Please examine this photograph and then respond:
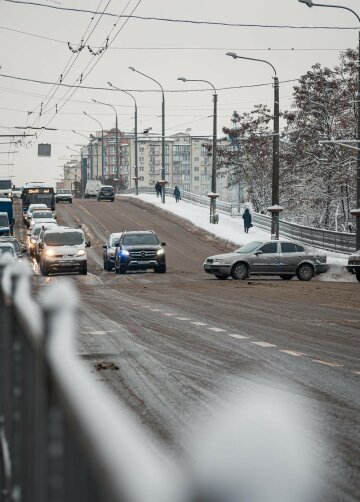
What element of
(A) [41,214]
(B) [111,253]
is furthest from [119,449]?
(A) [41,214]

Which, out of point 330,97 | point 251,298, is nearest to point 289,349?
point 251,298

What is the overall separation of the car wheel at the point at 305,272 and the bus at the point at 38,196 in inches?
1713

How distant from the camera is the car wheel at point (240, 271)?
132 ft

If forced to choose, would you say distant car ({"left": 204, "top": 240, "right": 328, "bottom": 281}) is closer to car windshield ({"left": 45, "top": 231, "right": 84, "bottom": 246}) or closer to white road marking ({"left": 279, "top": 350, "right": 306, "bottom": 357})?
car windshield ({"left": 45, "top": 231, "right": 84, "bottom": 246})

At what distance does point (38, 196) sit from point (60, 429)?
8125 cm

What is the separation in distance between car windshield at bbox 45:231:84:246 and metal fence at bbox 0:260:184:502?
128 feet

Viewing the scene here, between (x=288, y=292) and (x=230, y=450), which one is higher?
(x=230, y=450)

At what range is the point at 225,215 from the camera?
3093 inches

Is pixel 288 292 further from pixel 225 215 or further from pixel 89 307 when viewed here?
pixel 225 215

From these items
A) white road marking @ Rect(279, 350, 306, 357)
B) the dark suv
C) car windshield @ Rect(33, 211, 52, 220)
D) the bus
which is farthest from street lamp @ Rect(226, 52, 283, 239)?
white road marking @ Rect(279, 350, 306, 357)

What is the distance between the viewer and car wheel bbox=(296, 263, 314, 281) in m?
41.0

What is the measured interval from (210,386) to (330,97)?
206ft

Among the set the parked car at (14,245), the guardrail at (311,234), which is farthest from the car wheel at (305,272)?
the parked car at (14,245)

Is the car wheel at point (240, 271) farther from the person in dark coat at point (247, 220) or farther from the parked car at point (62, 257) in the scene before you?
the person in dark coat at point (247, 220)
